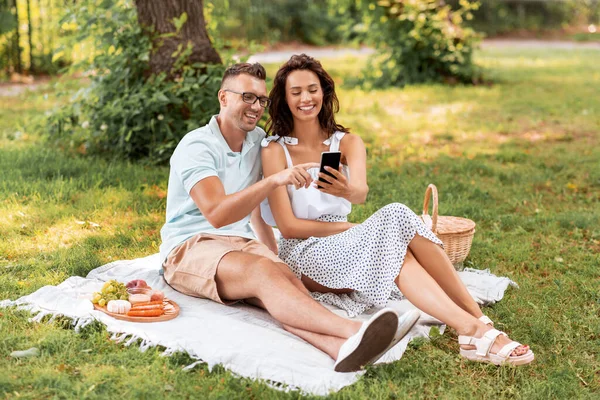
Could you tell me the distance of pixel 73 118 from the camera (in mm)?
7328

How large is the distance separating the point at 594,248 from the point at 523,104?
18.4 ft

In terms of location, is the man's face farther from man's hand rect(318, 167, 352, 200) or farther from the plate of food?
the plate of food

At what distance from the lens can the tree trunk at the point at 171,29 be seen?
689 cm

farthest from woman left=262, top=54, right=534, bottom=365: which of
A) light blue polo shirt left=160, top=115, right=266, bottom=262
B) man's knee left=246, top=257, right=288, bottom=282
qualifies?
man's knee left=246, top=257, right=288, bottom=282

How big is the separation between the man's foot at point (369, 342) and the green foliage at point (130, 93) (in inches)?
151

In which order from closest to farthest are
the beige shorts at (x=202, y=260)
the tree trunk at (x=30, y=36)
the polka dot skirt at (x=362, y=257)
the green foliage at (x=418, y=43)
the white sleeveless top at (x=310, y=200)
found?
the polka dot skirt at (x=362, y=257) → the beige shorts at (x=202, y=260) → the white sleeveless top at (x=310, y=200) → the tree trunk at (x=30, y=36) → the green foliage at (x=418, y=43)

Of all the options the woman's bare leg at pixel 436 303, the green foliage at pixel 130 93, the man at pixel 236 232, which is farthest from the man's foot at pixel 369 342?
the green foliage at pixel 130 93

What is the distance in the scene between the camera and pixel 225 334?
361cm

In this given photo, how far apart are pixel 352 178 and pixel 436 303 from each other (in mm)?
898

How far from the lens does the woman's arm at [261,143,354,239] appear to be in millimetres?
4082

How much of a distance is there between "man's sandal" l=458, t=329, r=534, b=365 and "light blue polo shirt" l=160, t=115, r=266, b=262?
132 centimetres

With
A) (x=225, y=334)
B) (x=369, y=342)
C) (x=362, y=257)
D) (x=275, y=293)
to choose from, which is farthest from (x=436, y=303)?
(x=225, y=334)

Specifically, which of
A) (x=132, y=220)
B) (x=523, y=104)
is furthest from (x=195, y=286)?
(x=523, y=104)

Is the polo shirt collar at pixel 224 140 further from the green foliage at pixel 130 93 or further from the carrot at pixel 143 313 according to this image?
the green foliage at pixel 130 93
